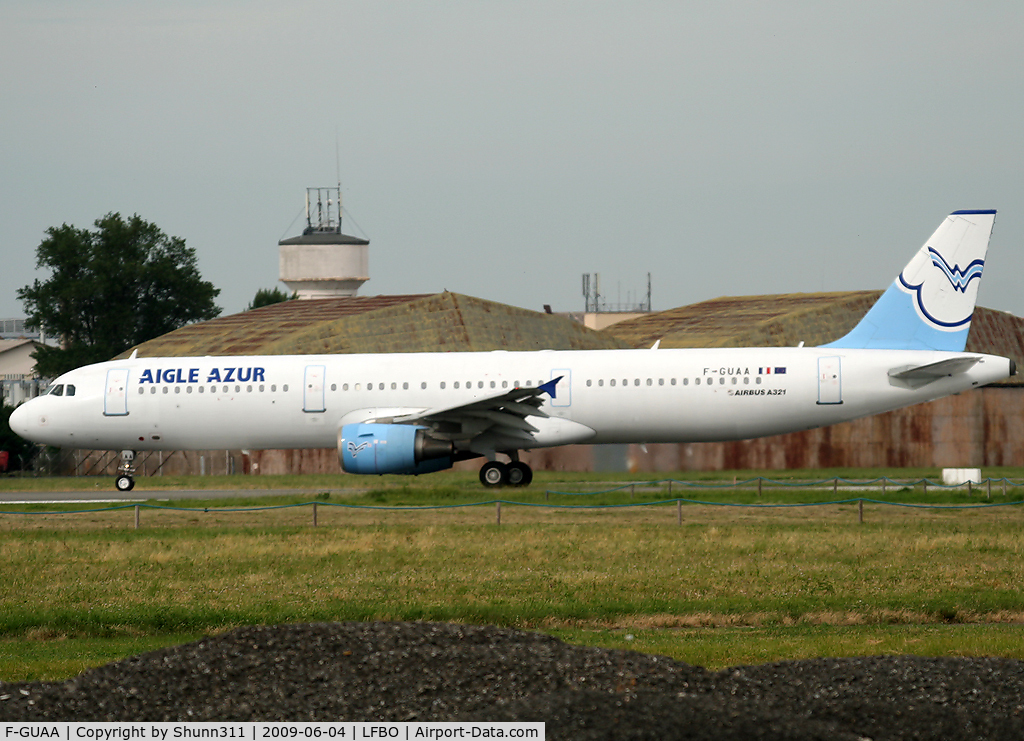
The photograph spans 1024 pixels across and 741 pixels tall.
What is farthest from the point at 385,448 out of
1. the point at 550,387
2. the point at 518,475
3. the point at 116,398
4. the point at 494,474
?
the point at 116,398

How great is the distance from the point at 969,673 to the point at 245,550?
44.5ft

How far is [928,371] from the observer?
28859 mm

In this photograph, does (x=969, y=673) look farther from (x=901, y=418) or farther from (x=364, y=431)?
(x=901, y=418)

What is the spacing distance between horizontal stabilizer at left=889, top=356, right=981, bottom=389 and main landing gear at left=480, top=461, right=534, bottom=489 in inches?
362

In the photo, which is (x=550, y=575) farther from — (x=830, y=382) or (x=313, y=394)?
(x=313, y=394)

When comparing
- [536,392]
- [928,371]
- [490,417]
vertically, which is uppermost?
[928,371]

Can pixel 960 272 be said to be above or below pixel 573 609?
above

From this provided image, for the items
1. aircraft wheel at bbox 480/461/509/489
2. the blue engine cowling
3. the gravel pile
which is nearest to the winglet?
aircraft wheel at bbox 480/461/509/489

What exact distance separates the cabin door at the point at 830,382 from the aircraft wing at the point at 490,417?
6226 mm

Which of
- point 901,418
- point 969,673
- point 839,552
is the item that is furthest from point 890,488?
point 969,673

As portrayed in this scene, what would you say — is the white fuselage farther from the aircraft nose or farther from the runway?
the runway

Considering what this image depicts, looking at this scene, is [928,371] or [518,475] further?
[518,475]

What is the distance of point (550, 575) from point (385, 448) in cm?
1188

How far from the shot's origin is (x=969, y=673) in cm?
890
